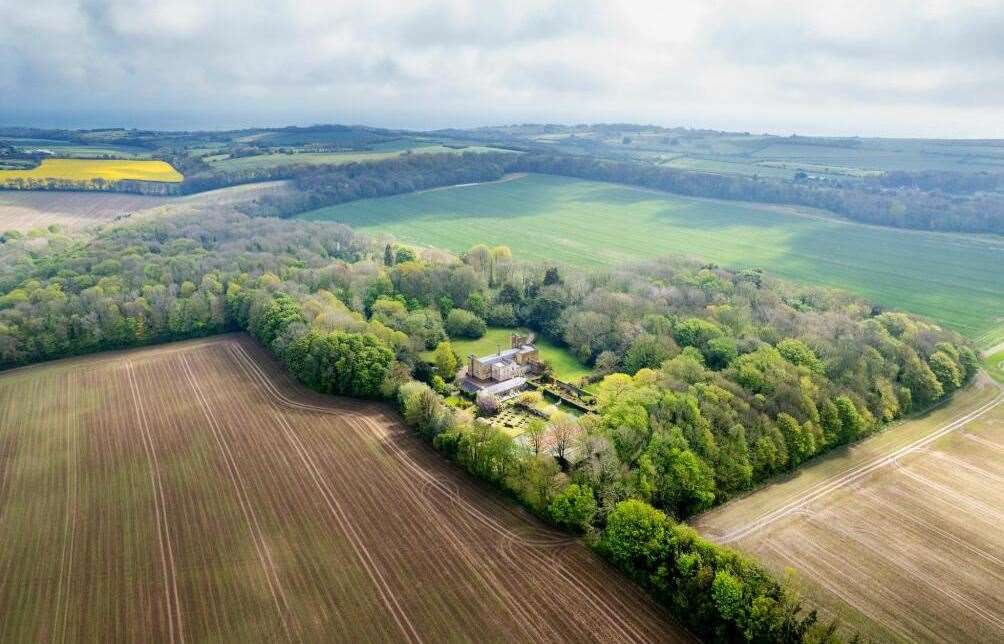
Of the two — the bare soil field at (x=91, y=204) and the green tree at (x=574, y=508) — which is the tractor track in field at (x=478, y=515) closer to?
the green tree at (x=574, y=508)

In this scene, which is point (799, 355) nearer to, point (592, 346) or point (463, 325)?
point (592, 346)

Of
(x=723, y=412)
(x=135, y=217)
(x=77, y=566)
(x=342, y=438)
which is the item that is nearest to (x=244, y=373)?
(x=342, y=438)

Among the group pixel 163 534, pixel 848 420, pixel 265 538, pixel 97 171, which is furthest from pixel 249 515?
pixel 97 171

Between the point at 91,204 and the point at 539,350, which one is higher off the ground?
the point at 91,204

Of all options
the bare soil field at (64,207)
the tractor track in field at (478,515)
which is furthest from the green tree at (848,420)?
the bare soil field at (64,207)

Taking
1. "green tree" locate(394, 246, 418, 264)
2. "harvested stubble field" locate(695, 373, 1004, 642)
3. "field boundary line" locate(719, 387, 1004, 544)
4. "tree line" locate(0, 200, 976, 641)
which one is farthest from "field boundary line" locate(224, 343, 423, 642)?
"green tree" locate(394, 246, 418, 264)

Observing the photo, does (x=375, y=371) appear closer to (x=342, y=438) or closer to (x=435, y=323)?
(x=342, y=438)

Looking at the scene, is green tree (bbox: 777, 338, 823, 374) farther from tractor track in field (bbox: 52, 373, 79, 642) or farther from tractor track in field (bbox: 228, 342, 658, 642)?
tractor track in field (bbox: 52, 373, 79, 642)
